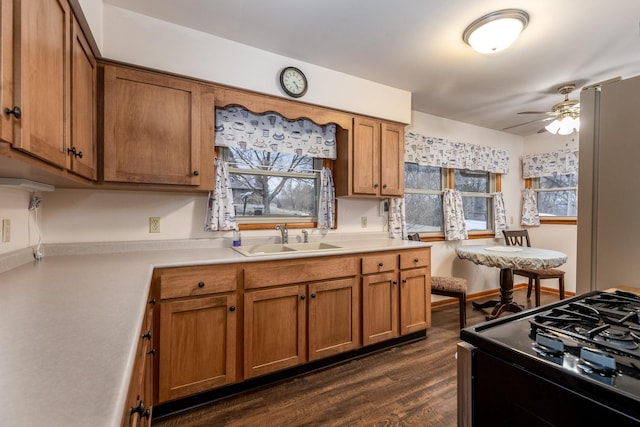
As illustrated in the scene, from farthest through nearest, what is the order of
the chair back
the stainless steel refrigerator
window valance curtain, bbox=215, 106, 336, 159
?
the chair back → window valance curtain, bbox=215, 106, 336, 159 → the stainless steel refrigerator

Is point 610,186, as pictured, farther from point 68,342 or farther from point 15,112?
point 15,112

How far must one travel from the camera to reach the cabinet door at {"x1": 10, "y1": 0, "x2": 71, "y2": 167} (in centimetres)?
91

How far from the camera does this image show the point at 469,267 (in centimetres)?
396

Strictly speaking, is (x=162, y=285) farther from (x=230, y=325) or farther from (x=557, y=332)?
(x=557, y=332)

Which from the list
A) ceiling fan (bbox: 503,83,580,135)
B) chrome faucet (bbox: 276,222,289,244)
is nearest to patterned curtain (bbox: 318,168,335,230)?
chrome faucet (bbox: 276,222,289,244)

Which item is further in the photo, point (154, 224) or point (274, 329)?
point (154, 224)

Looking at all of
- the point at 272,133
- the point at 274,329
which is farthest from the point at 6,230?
the point at 272,133

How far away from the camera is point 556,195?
4352 mm

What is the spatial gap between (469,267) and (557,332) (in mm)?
3608

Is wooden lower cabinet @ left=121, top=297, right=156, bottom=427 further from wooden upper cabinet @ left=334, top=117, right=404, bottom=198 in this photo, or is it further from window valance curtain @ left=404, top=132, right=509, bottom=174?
window valance curtain @ left=404, top=132, right=509, bottom=174

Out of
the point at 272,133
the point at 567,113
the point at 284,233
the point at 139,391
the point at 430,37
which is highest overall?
the point at 430,37

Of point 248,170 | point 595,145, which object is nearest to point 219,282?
point 248,170

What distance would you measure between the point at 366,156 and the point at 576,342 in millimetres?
2238

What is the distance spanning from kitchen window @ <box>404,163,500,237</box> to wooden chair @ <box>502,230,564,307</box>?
340 mm
